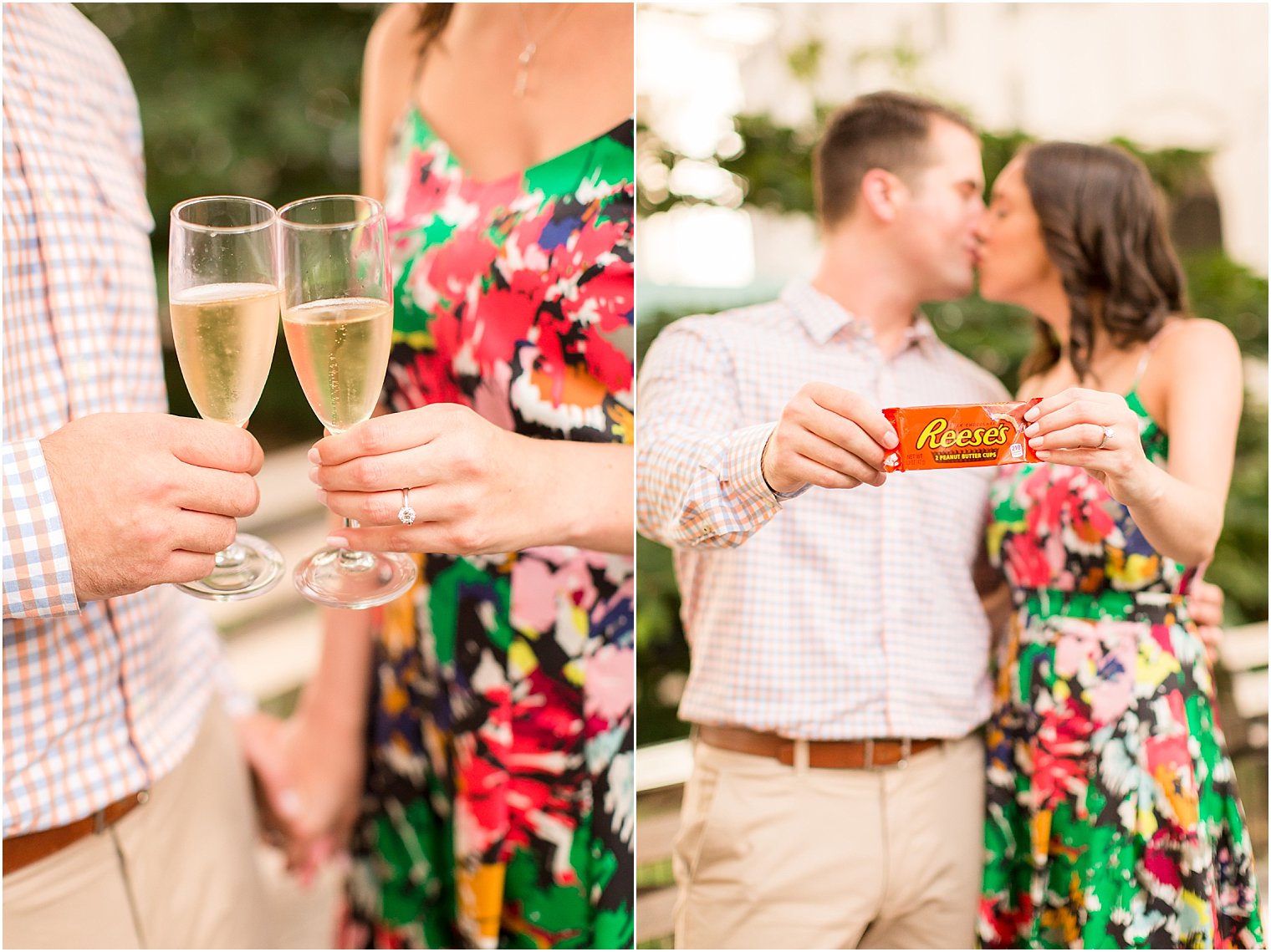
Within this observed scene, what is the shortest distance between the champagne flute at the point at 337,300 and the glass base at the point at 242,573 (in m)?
0.11

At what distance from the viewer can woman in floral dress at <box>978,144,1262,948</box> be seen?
47.6 inches

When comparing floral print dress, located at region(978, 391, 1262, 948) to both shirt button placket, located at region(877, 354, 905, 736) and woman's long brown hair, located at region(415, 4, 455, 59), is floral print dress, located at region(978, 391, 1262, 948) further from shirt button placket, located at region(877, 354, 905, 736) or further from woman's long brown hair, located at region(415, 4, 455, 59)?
woman's long brown hair, located at region(415, 4, 455, 59)

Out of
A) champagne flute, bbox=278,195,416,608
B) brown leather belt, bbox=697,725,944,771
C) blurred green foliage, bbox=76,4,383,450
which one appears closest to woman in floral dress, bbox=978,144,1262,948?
brown leather belt, bbox=697,725,944,771

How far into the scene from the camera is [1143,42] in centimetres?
316

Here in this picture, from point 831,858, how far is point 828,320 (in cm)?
74

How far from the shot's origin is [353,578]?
1003 millimetres

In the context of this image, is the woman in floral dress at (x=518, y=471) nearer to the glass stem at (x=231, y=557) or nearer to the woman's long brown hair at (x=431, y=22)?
the woman's long brown hair at (x=431, y=22)

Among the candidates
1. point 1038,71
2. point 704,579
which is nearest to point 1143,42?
point 1038,71

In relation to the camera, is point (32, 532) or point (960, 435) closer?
point (32, 532)

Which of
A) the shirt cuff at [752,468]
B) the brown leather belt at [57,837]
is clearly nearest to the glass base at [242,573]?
the brown leather belt at [57,837]

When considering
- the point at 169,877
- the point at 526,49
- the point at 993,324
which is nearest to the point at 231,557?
the point at 169,877

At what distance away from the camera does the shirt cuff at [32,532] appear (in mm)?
837

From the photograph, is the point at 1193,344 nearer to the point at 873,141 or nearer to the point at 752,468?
the point at 873,141

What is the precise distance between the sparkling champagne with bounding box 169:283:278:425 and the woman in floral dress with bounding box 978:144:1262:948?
2.91 ft
